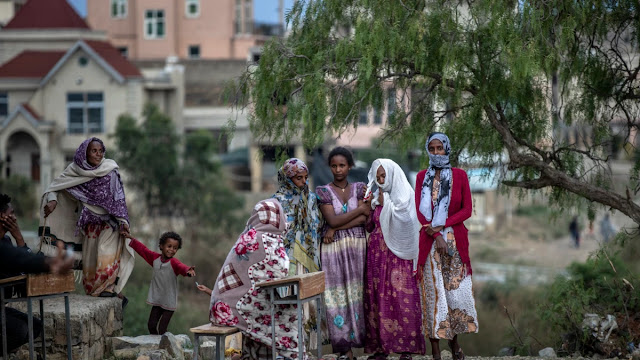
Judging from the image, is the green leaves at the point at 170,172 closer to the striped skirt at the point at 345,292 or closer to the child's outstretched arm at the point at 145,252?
the child's outstretched arm at the point at 145,252

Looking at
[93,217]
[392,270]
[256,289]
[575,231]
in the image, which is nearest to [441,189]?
[392,270]

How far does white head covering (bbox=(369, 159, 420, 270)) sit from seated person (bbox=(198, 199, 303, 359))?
966 mm

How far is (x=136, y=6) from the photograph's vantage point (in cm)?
4394

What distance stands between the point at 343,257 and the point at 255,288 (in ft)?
3.20

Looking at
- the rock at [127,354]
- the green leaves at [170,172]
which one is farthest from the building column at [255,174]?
the rock at [127,354]

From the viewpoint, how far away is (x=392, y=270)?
820cm

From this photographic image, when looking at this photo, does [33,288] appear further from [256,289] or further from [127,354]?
[127,354]

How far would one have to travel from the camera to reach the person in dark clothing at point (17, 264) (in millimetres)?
6300

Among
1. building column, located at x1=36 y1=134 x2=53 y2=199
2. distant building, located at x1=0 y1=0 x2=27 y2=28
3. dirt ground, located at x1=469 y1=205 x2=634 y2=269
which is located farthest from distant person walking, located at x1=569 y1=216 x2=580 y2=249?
distant building, located at x1=0 y1=0 x2=27 y2=28

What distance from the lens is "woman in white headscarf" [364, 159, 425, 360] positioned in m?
8.13

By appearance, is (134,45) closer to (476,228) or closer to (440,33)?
(476,228)

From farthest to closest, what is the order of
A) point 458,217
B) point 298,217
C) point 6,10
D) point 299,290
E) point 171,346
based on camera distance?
1. point 6,10
2. point 171,346
3. point 298,217
4. point 458,217
5. point 299,290

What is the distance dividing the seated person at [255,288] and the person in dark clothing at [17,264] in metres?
1.50

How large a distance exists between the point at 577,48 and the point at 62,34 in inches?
1223
